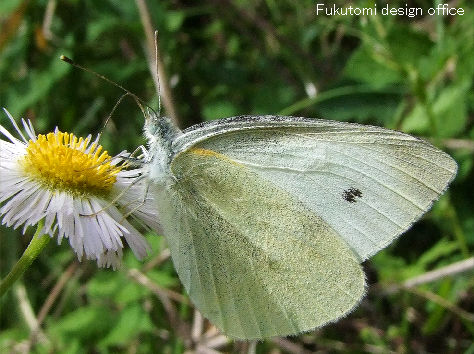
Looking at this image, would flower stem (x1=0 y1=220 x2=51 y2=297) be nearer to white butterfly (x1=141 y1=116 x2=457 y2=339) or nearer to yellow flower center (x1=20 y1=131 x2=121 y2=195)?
yellow flower center (x1=20 y1=131 x2=121 y2=195)

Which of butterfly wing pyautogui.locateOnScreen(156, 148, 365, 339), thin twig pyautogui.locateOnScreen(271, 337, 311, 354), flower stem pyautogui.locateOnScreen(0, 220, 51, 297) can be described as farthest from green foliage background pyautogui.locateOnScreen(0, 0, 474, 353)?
flower stem pyautogui.locateOnScreen(0, 220, 51, 297)

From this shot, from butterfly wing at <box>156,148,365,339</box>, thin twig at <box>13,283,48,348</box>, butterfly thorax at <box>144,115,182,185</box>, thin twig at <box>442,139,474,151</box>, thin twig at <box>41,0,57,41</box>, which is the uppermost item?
thin twig at <box>41,0,57,41</box>

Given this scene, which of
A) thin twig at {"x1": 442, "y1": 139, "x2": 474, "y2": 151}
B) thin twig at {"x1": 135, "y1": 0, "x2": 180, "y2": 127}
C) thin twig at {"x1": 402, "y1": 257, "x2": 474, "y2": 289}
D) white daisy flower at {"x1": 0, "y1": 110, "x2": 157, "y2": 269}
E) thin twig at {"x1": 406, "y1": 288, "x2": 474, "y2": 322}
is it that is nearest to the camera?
white daisy flower at {"x1": 0, "y1": 110, "x2": 157, "y2": 269}

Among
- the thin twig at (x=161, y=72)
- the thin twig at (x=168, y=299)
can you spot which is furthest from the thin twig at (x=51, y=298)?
the thin twig at (x=161, y=72)

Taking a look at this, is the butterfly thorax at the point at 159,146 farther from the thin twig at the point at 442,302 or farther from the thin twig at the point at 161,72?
the thin twig at the point at 442,302

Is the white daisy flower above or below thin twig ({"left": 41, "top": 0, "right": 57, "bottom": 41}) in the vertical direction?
below

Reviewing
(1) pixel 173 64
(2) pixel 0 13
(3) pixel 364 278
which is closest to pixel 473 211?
(3) pixel 364 278

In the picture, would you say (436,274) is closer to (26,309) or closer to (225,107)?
(225,107)
